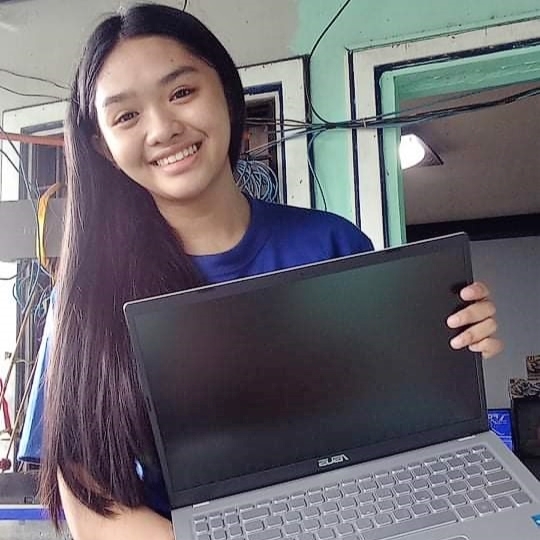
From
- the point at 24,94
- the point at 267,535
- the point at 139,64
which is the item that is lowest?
the point at 267,535

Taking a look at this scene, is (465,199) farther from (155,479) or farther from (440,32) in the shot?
(155,479)

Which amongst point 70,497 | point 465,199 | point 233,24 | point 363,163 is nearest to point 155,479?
point 70,497

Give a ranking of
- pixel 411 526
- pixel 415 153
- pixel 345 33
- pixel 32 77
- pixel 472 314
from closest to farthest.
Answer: pixel 411 526
pixel 472 314
pixel 345 33
pixel 32 77
pixel 415 153

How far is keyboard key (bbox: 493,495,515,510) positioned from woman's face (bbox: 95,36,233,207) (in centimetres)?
44

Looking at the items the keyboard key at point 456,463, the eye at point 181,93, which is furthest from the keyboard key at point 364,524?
the eye at point 181,93

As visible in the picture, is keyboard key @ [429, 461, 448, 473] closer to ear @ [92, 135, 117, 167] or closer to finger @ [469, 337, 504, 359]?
finger @ [469, 337, 504, 359]

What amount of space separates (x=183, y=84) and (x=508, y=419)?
12.0 ft

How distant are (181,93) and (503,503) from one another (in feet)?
1.73

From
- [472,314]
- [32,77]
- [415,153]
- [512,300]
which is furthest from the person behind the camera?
[512,300]

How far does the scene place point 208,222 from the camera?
Answer: 2.79 ft

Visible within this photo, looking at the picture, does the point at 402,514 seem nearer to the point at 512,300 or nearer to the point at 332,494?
the point at 332,494

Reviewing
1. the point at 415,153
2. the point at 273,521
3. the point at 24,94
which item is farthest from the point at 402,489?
the point at 415,153

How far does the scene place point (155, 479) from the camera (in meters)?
0.73

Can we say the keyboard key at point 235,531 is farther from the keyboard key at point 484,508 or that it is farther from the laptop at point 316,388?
the keyboard key at point 484,508
